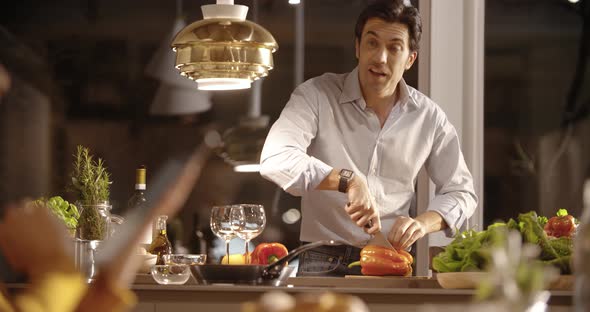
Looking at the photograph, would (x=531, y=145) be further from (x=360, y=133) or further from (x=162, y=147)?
(x=162, y=147)

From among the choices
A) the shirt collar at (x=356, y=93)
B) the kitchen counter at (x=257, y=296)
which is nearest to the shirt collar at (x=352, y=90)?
the shirt collar at (x=356, y=93)

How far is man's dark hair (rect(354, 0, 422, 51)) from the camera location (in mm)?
4086

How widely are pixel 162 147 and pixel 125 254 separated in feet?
15.0

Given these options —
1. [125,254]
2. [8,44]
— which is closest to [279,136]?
[8,44]

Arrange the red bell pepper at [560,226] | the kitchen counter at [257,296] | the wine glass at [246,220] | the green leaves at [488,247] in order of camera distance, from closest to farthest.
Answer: the kitchen counter at [257,296], the green leaves at [488,247], the wine glass at [246,220], the red bell pepper at [560,226]

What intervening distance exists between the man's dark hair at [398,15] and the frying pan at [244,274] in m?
1.83

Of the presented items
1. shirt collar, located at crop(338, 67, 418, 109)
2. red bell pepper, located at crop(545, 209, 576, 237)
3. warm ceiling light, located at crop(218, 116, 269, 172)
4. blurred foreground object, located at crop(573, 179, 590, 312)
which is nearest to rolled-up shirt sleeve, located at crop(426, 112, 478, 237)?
shirt collar, located at crop(338, 67, 418, 109)

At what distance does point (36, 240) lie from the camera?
629 millimetres

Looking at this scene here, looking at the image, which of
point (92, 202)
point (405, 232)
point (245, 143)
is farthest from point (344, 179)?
point (245, 143)

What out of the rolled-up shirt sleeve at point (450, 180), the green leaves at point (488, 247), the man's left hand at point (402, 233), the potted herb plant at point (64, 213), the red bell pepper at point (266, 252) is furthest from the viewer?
the red bell pepper at point (266, 252)

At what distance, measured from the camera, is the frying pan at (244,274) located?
243 cm

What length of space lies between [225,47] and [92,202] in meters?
0.63

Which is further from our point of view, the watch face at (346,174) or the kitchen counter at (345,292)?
the watch face at (346,174)

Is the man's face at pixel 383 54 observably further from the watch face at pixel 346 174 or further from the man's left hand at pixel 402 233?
the man's left hand at pixel 402 233
